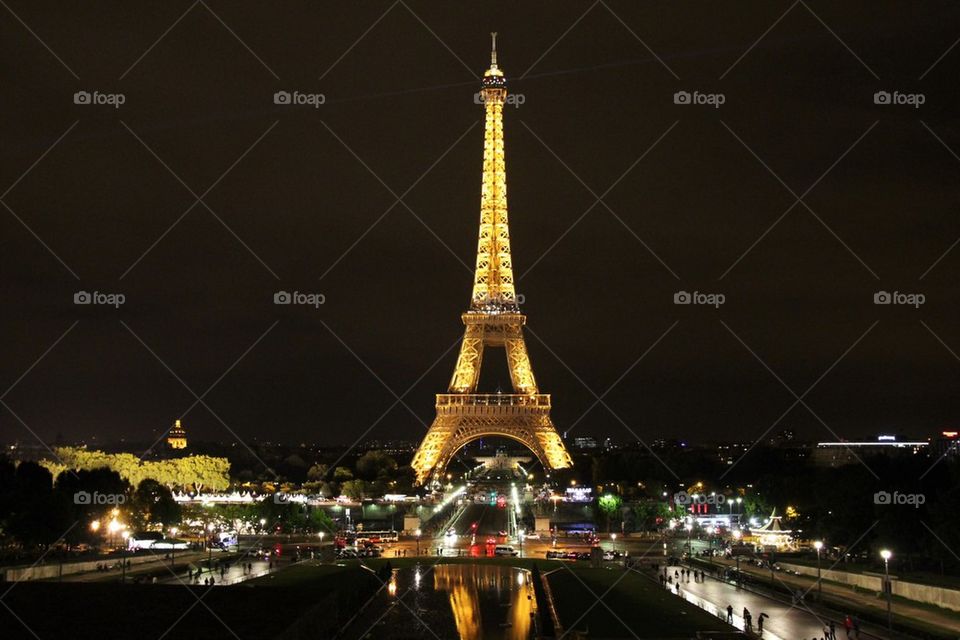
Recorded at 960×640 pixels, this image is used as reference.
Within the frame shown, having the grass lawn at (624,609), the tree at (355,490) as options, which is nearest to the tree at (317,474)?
the tree at (355,490)

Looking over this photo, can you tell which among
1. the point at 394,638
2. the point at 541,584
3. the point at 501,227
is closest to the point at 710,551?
the point at 541,584

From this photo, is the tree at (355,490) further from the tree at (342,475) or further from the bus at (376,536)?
the bus at (376,536)

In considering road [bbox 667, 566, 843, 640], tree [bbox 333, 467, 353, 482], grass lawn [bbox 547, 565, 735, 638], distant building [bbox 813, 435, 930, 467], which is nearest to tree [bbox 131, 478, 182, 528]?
grass lawn [bbox 547, 565, 735, 638]

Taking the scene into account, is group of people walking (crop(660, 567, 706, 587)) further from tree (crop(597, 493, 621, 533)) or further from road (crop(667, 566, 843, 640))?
tree (crop(597, 493, 621, 533))

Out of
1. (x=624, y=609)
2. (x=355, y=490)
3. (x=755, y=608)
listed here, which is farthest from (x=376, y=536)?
(x=755, y=608)

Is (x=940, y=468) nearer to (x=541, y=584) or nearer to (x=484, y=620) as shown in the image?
(x=541, y=584)

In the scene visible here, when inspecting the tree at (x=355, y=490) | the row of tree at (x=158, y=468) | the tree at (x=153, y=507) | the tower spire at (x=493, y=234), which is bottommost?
the tree at (x=153, y=507)

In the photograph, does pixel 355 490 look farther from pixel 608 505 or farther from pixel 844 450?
pixel 844 450
